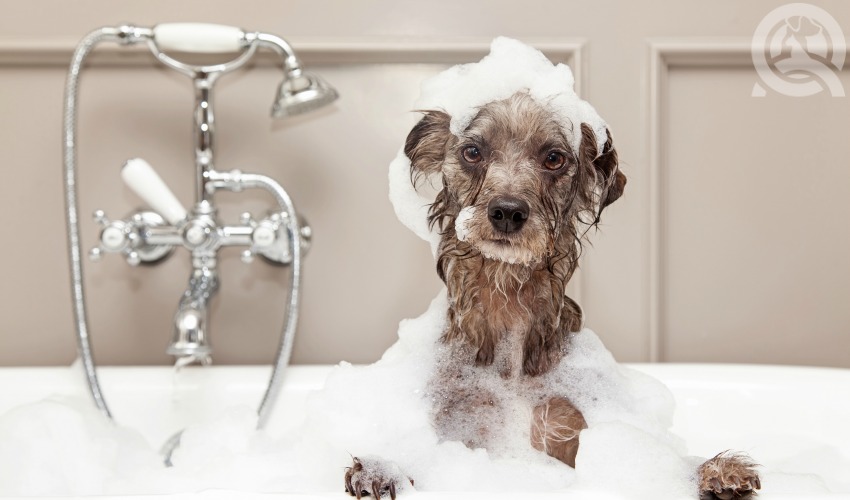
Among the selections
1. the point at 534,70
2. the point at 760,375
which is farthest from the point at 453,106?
the point at 760,375

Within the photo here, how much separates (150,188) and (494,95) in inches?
28.2

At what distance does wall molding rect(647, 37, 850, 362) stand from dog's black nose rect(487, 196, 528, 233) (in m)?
0.84

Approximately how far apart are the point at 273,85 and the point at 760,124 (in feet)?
3.25

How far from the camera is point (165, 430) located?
1316 millimetres

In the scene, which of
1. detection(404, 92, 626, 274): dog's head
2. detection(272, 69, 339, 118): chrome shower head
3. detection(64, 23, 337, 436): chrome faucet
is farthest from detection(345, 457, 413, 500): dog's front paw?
detection(272, 69, 339, 118): chrome shower head

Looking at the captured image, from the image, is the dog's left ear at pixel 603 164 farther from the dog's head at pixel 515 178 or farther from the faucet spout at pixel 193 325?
the faucet spout at pixel 193 325

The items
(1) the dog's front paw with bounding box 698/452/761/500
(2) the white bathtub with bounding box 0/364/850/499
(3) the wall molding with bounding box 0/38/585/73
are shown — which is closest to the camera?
(1) the dog's front paw with bounding box 698/452/761/500

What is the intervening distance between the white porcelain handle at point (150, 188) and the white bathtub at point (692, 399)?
286 mm

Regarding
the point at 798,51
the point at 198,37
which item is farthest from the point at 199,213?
the point at 798,51

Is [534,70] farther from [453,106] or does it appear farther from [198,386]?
[198,386]

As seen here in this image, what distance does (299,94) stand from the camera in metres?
1.25

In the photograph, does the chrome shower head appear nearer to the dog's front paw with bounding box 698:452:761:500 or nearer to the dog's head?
the dog's head

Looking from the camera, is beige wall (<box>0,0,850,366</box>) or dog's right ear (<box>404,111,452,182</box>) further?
beige wall (<box>0,0,850,366</box>)

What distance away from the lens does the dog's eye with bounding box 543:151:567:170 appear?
29.7 inches
